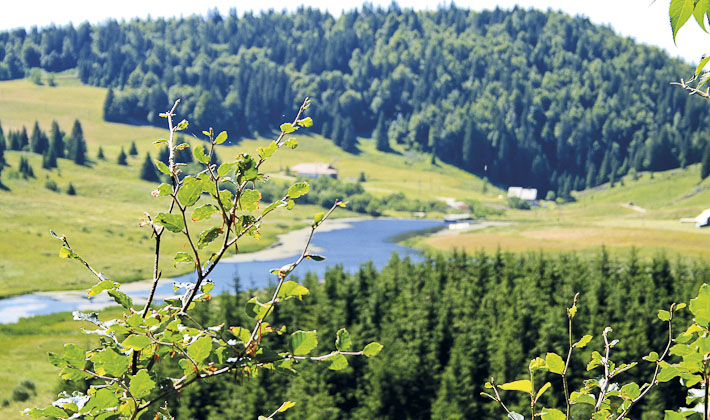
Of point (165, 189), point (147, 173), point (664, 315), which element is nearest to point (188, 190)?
point (165, 189)

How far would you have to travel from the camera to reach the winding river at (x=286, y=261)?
5438cm

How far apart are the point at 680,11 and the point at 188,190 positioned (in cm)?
150

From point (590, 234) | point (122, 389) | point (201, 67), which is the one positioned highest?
point (201, 67)

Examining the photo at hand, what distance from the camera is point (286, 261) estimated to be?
74188mm

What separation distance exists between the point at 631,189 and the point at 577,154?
53.8 metres

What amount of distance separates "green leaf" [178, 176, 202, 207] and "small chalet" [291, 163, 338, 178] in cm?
13827

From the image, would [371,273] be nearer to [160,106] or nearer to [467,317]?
[467,317]

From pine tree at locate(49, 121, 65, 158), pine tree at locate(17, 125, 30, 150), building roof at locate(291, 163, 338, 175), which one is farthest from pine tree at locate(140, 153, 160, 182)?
building roof at locate(291, 163, 338, 175)

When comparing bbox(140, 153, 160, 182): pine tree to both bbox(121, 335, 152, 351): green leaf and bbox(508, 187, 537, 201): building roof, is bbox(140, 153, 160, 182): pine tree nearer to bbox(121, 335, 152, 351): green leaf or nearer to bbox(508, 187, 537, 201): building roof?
bbox(508, 187, 537, 201): building roof

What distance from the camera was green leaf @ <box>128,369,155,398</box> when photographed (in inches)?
82.2

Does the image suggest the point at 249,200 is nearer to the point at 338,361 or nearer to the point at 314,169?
the point at 338,361

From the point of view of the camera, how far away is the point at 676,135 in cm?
17638

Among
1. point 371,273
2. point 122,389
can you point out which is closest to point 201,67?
point 371,273

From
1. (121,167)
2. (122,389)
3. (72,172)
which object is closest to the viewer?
(122,389)
